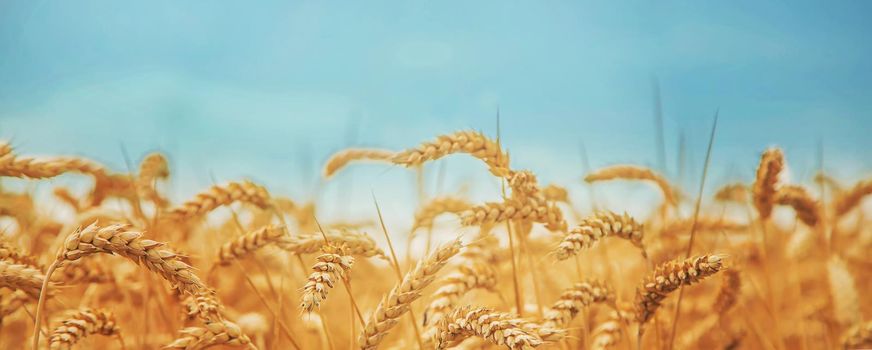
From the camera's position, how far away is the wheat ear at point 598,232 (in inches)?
50.9

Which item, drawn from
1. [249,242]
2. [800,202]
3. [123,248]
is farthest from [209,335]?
[800,202]

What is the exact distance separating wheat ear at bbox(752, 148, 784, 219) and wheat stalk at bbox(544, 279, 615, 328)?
0.67 meters

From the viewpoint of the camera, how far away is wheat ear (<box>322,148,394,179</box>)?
2.26 meters

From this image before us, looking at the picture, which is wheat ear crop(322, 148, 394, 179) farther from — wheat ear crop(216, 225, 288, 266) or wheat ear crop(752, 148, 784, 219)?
wheat ear crop(752, 148, 784, 219)

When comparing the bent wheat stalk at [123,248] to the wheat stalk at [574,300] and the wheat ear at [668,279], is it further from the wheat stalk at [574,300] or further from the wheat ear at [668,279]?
the wheat ear at [668,279]

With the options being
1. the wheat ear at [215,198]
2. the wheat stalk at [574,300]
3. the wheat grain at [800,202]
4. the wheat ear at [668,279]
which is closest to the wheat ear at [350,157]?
the wheat ear at [215,198]

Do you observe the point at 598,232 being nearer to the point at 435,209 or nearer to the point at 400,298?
the point at 400,298

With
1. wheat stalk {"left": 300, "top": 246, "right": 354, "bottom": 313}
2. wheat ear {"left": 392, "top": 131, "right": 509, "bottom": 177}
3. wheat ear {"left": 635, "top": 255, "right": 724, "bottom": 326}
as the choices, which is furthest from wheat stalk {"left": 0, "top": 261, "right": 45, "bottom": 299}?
wheat ear {"left": 635, "top": 255, "right": 724, "bottom": 326}

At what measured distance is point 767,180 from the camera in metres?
1.88

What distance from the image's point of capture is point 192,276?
3.73 ft

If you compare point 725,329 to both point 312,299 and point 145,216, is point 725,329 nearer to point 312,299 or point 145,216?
point 312,299

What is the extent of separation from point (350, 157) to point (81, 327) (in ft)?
3.82

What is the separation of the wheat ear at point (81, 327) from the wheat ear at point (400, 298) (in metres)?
0.60

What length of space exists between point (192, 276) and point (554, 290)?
6.08 feet
